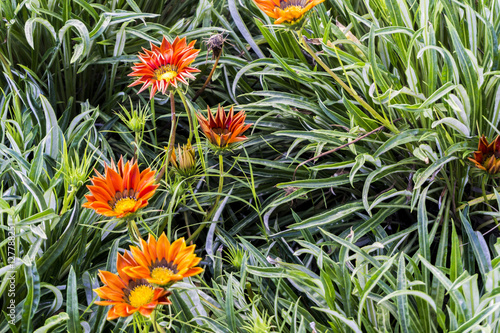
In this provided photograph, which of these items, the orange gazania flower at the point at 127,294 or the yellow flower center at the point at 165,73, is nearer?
the orange gazania flower at the point at 127,294

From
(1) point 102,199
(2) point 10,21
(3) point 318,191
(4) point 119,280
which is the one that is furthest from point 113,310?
(2) point 10,21

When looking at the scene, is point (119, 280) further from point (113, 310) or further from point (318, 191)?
point (318, 191)

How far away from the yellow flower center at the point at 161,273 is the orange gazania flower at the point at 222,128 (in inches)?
11.0

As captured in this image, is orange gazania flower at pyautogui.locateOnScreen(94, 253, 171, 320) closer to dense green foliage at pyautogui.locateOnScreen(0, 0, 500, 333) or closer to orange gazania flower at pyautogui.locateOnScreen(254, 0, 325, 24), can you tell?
dense green foliage at pyautogui.locateOnScreen(0, 0, 500, 333)

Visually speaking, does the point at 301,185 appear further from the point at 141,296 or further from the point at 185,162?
the point at 141,296

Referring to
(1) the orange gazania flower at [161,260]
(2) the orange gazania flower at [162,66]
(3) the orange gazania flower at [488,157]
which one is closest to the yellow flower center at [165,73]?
(2) the orange gazania flower at [162,66]

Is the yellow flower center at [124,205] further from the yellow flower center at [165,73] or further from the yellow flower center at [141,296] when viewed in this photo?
the yellow flower center at [165,73]

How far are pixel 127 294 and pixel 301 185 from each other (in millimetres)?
451

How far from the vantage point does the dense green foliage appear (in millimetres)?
788

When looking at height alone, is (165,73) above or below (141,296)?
above

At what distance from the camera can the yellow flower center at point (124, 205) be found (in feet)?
2.10

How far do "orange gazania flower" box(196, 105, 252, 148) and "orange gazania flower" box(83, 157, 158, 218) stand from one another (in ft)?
0.50

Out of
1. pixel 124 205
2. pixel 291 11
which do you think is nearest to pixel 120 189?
pixel 124 205

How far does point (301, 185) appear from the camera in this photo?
0.97m
